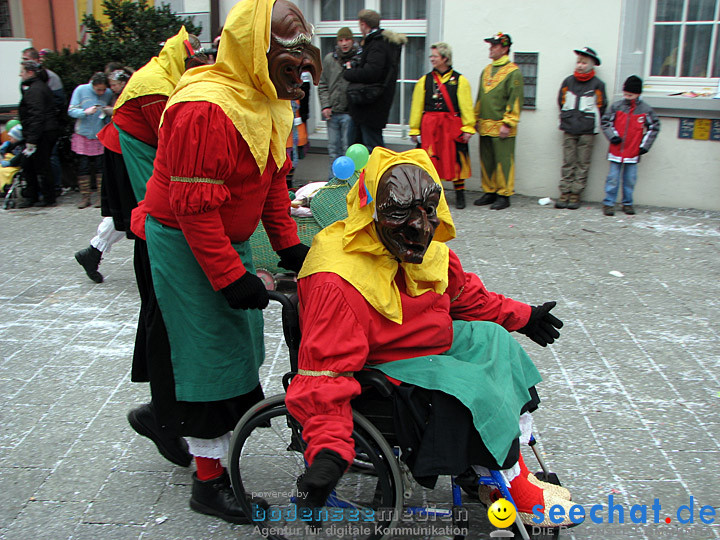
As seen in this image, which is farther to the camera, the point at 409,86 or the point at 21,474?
the point at 409,86

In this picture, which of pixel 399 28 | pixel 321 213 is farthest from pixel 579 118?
pixel 321 213

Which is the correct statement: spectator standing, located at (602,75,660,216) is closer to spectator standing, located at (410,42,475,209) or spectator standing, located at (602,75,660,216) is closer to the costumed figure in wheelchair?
spectator standing, located at (410,42,475,209)

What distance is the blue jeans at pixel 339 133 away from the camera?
844 centimetres

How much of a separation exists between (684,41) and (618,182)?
1.64 m

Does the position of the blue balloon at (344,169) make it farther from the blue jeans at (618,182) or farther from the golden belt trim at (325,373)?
the blue jeans at (618,182)

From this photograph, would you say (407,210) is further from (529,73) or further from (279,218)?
(529,73)

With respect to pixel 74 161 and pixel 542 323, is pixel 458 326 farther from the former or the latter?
pixel 74 161

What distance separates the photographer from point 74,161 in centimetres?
920

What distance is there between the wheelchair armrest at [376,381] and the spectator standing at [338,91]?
6.06 meters

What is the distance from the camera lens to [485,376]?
103 inches

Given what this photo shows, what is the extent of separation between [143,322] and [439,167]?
548cm

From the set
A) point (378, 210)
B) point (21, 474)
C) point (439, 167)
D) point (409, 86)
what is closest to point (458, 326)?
point (378, 210)

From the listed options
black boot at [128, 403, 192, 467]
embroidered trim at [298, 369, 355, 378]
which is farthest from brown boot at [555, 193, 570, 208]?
embroidered trim at [298, 369, 355, 378]

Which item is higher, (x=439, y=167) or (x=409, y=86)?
(x=409, y=86)
